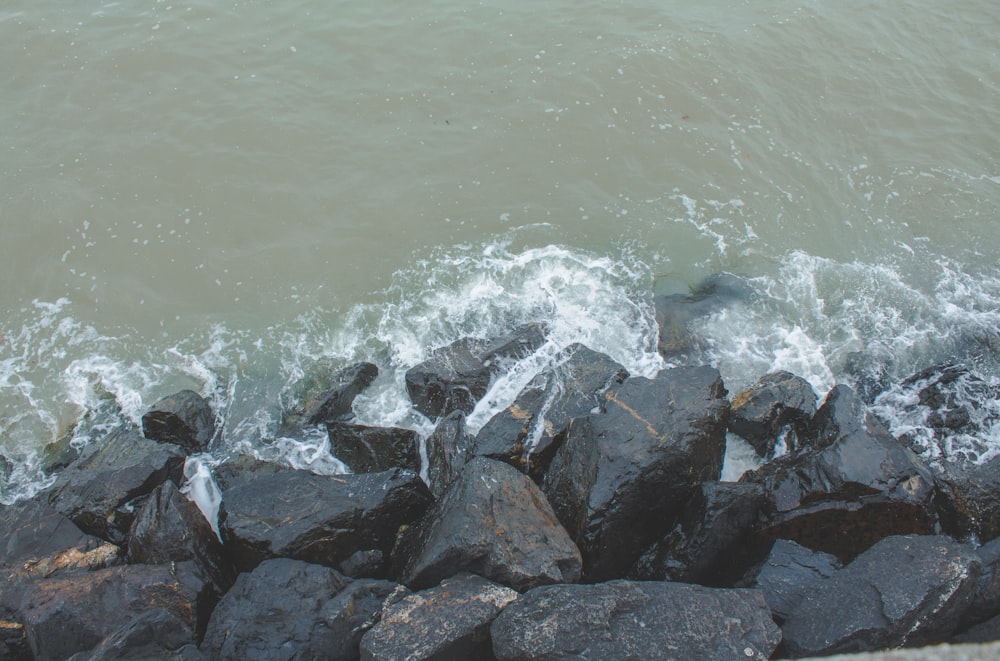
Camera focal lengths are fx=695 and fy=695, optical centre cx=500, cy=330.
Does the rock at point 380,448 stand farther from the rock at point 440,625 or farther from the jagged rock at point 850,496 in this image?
the jagged rock at point 850,496

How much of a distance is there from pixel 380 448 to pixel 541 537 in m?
2.63

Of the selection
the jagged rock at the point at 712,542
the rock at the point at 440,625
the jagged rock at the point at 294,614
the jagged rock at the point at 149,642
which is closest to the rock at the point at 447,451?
the jagged rock at the point at 294,614

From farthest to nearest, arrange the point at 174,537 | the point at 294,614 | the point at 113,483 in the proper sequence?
the point at 113,483 < the point at 174,537 < the point at 294,614

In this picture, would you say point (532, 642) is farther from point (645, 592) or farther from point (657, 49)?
point (657, 49)

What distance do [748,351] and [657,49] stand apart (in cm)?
688

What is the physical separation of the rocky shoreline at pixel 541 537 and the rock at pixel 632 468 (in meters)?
0.02

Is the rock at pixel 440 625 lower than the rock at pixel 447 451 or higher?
higher

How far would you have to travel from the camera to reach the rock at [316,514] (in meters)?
6.34

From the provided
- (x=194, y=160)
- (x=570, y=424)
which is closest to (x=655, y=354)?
(x=570, y=424)

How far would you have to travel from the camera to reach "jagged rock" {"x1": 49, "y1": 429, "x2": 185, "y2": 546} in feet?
23.2

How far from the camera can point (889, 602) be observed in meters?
4.98

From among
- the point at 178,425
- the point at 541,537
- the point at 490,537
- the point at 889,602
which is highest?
the point at 889,602

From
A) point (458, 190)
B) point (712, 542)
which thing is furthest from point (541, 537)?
point (458, 190)

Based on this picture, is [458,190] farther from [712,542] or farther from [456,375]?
[712,542]
